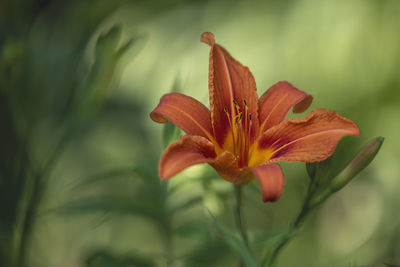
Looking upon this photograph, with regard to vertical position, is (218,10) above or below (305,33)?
above

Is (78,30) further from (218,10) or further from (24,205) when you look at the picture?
(218,10)

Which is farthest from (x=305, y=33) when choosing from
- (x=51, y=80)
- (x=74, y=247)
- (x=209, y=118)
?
(x=209, y=118)

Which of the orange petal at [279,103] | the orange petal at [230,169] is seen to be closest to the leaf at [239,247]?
the orange petal at [230,169]

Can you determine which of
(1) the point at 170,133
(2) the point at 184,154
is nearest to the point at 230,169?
(2) the point at 184,154

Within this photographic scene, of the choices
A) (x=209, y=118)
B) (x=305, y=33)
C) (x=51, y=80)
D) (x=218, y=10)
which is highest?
(x=218, y=10)

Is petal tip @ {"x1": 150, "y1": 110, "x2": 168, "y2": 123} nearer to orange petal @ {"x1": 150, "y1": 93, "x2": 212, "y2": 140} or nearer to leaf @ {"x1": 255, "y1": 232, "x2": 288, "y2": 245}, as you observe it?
orange petal @ {"x1": 150, "y1": 93, "x2": 212, "y2": 140}

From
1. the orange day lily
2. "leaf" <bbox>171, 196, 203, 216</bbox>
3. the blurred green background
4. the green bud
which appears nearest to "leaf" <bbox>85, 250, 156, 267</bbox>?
the blurred green background
